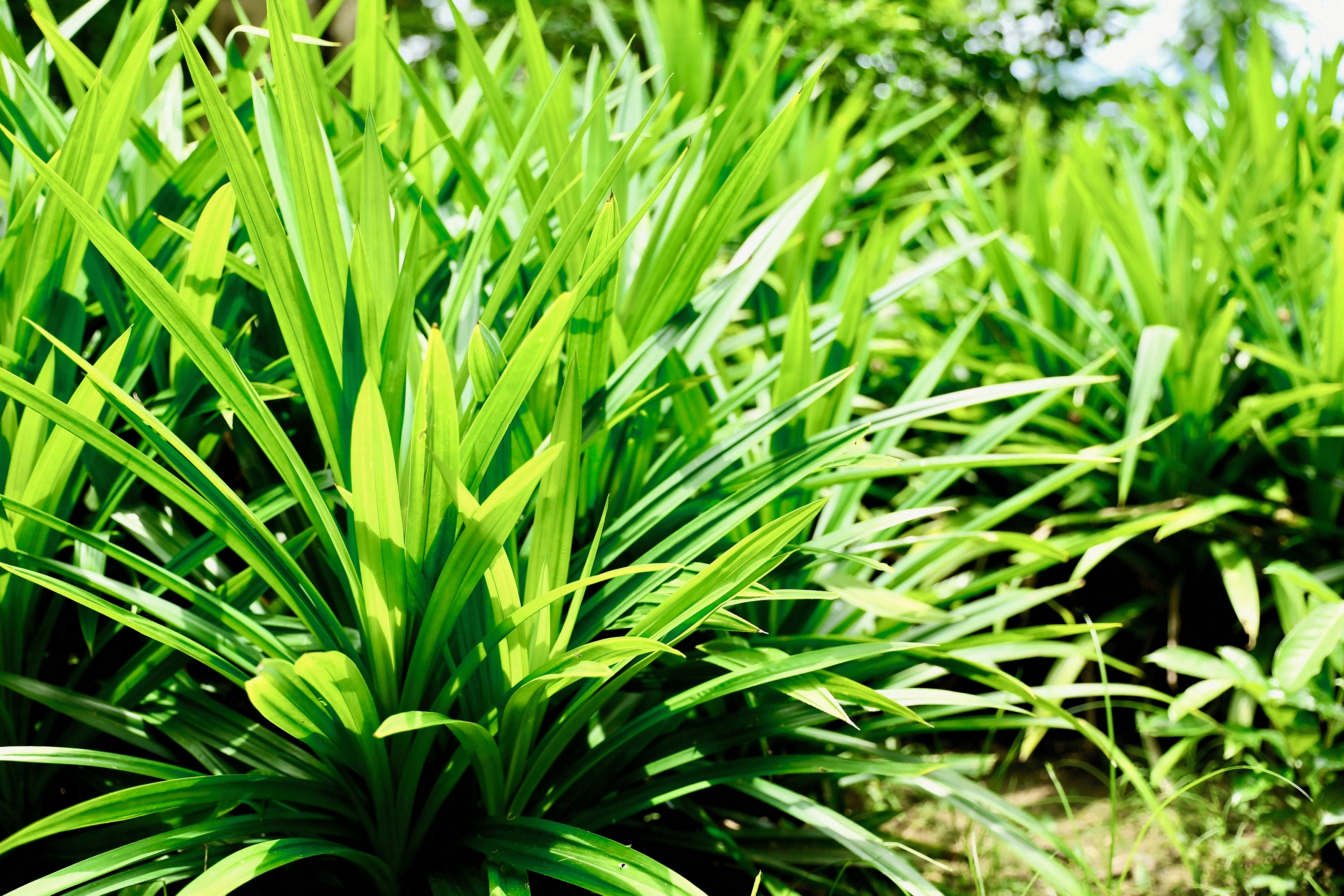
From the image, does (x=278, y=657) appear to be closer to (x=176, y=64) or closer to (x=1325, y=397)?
(x=176, y=64)

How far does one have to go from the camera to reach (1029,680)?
1646mm

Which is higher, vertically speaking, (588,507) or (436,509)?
(436,509)

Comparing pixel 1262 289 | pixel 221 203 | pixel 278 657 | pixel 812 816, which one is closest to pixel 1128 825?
pixel 812 816

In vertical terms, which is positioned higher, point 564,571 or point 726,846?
point 564,571

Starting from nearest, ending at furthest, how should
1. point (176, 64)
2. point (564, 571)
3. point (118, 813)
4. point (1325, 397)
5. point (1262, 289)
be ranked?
point (118, 813) < point (564, 571) < point (176, 64) < point (1325, 397) < point (1262, 289)

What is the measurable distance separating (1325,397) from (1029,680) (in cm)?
69

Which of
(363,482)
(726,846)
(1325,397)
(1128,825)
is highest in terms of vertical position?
(363,482)

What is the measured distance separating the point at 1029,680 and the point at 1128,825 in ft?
1.15

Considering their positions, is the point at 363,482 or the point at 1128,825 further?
the point at 1128,825

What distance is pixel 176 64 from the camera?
4.14ft

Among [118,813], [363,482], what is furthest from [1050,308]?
[118,813]

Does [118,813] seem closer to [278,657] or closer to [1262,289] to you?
[278,657]

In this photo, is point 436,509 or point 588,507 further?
point 588,507

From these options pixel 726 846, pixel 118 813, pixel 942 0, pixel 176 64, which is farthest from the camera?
pixel 942 0
